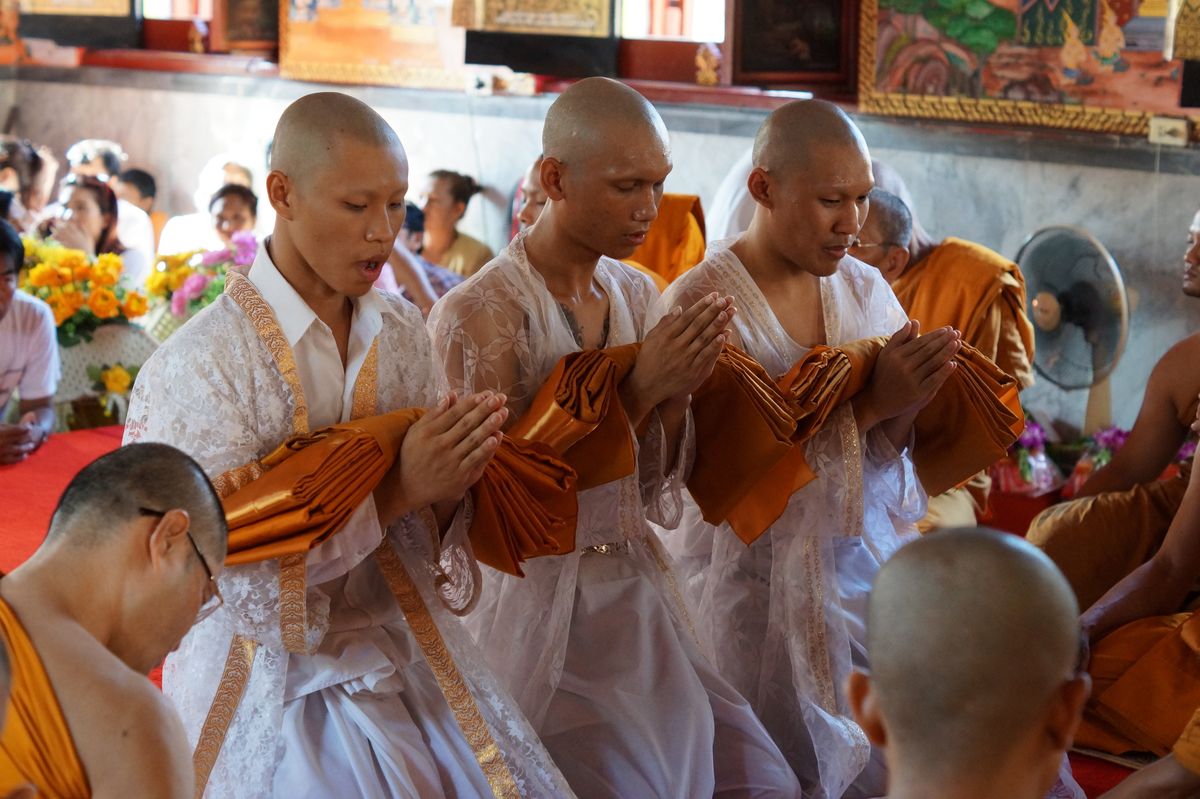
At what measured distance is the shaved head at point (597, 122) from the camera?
3.22 metres

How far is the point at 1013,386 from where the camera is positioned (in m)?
3.77

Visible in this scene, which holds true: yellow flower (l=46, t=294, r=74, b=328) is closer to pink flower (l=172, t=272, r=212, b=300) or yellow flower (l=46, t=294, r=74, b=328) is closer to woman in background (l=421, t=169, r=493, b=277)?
pink flower (l=172, t=272, r=212, b=300)

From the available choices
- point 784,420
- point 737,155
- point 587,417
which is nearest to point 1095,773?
point 784,420

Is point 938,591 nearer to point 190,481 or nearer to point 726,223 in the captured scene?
point 190,481

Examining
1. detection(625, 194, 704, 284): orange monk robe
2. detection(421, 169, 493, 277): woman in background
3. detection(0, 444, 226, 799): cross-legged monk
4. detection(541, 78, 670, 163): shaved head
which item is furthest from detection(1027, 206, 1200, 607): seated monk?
detection(421, 169, 493, 277): woman in background

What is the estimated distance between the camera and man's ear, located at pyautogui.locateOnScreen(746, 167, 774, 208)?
3619mm

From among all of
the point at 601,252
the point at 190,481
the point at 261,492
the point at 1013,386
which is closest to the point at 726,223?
the point at 1013,386

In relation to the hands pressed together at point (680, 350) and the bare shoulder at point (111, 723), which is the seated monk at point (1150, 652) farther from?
the bare shoulder at point (111, 723)

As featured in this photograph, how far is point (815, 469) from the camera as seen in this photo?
367cm

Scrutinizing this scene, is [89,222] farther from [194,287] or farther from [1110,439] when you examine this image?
[1110,439]

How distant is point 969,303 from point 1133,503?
4.32 ft

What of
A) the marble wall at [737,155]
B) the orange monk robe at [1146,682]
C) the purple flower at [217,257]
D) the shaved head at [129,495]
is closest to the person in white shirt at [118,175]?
the marble wall at [737,155]

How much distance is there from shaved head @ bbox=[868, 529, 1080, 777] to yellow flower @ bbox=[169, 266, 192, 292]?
585cm

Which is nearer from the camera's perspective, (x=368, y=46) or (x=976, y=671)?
(x=976, y=671)
